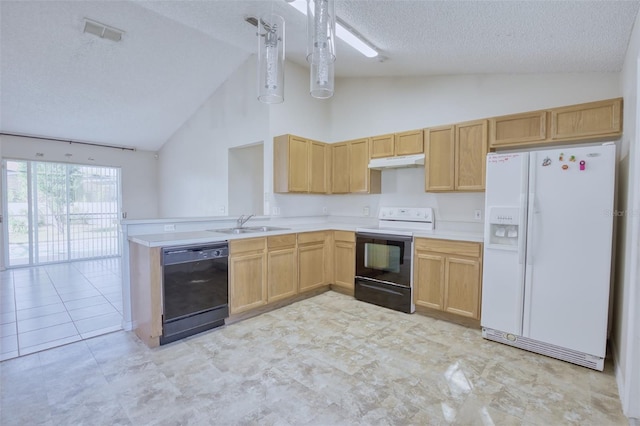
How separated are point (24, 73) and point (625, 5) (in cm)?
618

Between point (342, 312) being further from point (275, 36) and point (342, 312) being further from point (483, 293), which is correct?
point (275, 36)

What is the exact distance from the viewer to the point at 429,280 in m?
3.31

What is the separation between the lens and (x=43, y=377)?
7.20ft

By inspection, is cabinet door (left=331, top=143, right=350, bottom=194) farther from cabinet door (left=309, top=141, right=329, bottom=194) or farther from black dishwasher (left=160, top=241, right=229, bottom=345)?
black dishwasher (left=160, top=241, right=229, bottom=345)

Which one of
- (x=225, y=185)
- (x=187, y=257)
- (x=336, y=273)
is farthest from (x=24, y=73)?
(x=336, y=273)

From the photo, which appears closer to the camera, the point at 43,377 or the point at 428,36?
the point at 43,377

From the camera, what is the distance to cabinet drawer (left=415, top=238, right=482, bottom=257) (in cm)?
299

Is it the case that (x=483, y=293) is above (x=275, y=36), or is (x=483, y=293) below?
below

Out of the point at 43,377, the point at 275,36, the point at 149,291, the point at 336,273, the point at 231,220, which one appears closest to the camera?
the point at 43,377

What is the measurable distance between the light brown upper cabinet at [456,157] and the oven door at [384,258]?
2.50 feet

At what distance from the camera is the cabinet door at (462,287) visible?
2986 mm

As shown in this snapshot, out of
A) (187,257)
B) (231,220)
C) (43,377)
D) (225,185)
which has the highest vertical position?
(225,185)

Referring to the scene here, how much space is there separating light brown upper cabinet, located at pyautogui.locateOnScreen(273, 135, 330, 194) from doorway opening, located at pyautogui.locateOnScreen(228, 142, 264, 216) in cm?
119

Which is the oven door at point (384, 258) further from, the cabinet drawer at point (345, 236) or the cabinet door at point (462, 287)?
the cabinet door at point (462, 287)
